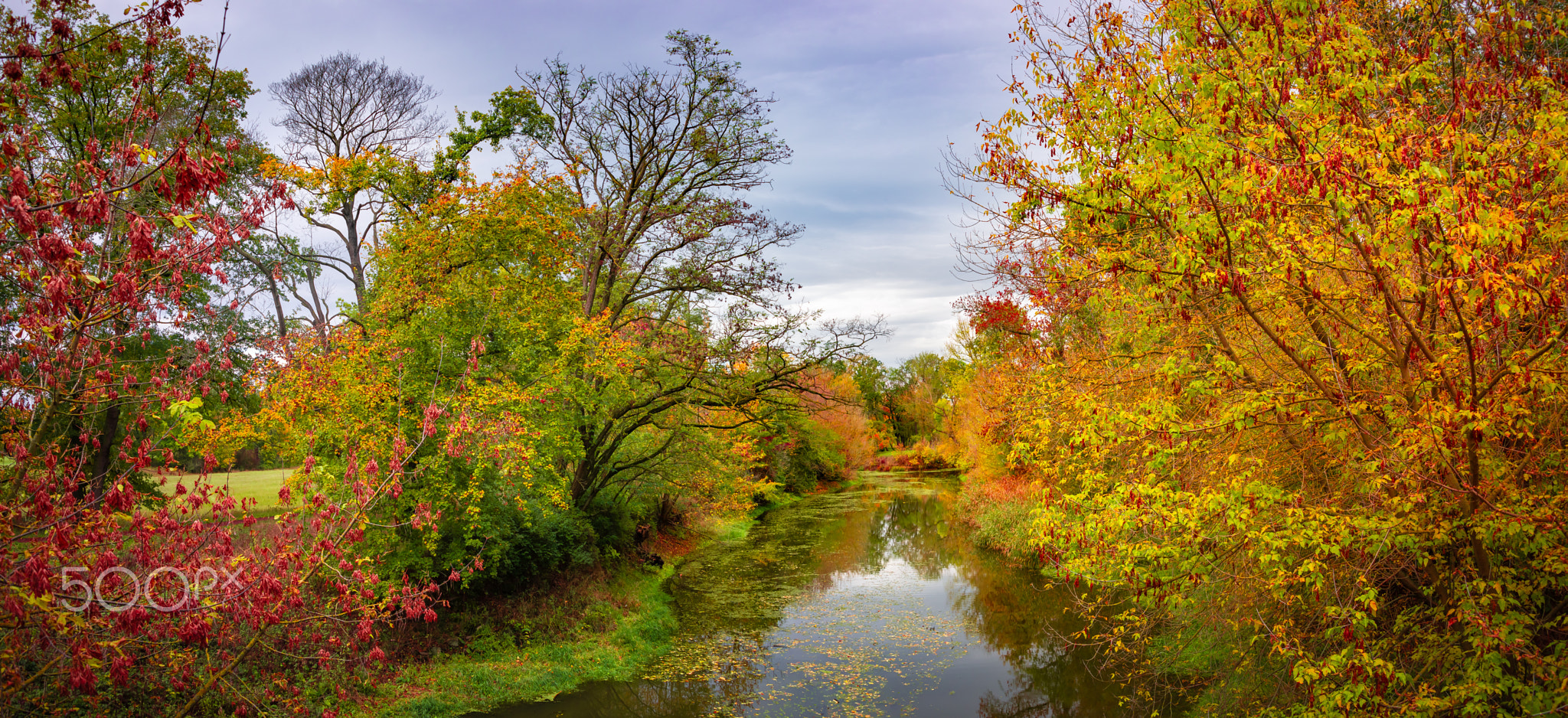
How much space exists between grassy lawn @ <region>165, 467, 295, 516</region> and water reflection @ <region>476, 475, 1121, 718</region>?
11.1 m

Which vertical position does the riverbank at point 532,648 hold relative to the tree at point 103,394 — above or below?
below

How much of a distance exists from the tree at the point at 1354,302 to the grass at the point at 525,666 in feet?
26.5

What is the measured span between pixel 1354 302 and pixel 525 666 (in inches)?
461

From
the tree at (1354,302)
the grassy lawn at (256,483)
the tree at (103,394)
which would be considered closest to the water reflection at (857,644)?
the tree at (1354,302)

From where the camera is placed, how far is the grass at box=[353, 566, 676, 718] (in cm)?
1033

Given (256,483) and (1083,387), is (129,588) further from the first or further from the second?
(256,483)

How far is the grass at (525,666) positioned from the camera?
33.9ft

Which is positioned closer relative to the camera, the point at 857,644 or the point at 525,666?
the point at 525,666

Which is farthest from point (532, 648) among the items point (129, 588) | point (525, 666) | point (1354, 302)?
point (1354, 302)

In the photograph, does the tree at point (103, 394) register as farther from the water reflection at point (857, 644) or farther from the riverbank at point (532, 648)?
the water reflection at point (857, 644)

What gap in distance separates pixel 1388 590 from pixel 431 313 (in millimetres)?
12654

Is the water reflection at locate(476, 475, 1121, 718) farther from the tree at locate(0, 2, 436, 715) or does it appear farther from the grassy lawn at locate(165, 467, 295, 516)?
the grassy lawn at locate(165, 467, 295, 516)

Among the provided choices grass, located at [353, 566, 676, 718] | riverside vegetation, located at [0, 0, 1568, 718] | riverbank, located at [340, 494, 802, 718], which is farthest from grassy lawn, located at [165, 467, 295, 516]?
grass, located at [353, 566, 676, 718]

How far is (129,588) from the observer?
414cm
